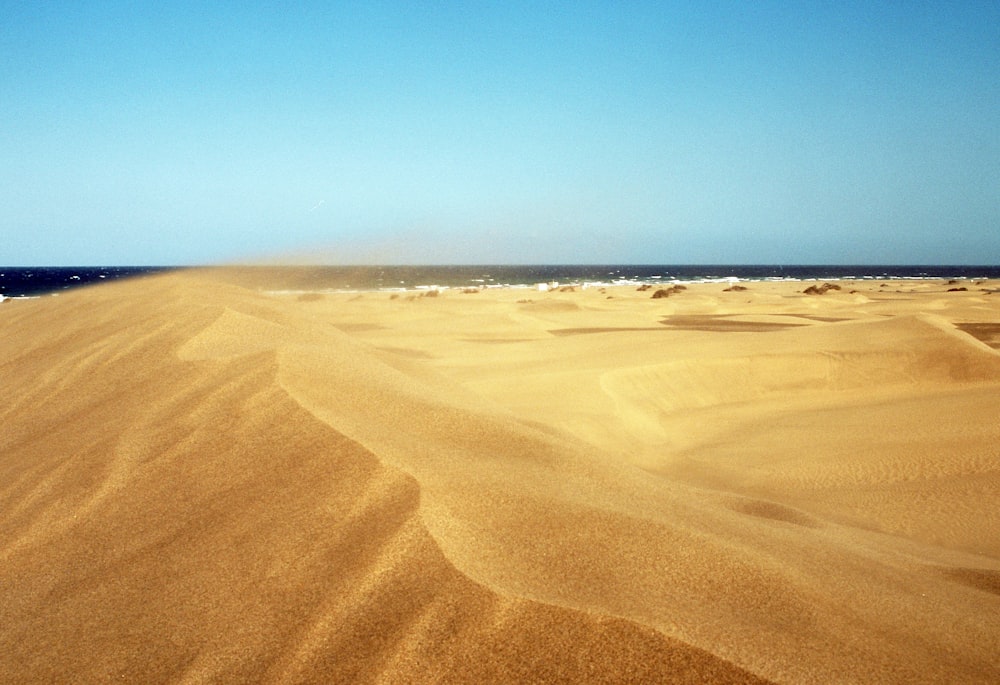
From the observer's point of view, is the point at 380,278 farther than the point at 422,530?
Yes

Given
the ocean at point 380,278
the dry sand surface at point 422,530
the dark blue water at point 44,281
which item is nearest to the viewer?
the dry sand surface at point 422,530

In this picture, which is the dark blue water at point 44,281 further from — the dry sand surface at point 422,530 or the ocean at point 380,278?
the dry sand surface at point 422,530

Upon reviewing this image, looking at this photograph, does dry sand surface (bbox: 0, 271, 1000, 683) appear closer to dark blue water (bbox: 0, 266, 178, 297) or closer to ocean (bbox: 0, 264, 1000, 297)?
ocean (bbox: 0, 264, 1000, 297)

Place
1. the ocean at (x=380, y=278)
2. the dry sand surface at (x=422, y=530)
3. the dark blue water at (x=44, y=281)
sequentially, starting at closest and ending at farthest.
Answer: the dry sand surface at (x=422, y=530), the ocean at (x=380, y=278), the dark blue water at (x=44, y=281)

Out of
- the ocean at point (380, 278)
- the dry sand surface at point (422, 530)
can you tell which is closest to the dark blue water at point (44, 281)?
the ocean at point (380, 278)

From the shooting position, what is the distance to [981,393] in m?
5.85

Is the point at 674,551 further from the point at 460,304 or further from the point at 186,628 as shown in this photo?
the point at 460,304

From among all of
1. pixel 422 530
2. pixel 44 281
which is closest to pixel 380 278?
pixel 44 281

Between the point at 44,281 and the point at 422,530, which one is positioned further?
the point at 44,281

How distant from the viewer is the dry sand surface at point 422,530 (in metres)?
1.79

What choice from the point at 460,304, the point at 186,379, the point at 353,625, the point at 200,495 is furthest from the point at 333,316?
the point at 353,625

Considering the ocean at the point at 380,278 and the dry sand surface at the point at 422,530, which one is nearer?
the dry sand surface at the point at 422,530

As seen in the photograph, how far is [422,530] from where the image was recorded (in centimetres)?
219

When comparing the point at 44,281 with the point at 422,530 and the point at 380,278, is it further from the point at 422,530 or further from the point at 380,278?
the point at 422,530
